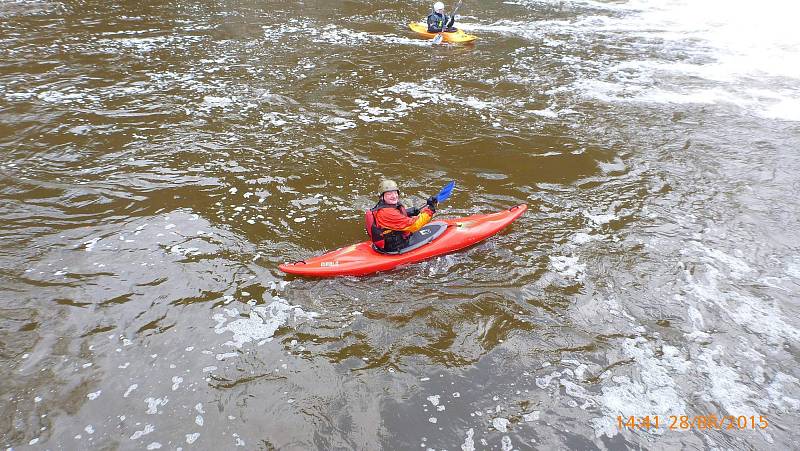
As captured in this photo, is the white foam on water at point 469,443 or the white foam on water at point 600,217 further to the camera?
the white foam on water at point 600,217

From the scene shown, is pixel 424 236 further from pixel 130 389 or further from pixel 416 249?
pixel 130 389

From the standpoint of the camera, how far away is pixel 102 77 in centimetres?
1043

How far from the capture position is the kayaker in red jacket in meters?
5.13

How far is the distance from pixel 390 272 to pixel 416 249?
0.41 meters

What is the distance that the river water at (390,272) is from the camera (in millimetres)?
3895

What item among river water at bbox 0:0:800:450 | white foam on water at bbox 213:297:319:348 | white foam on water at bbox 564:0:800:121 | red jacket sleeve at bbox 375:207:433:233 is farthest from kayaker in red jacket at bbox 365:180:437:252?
white foam on water at bbox 564:0:800:121

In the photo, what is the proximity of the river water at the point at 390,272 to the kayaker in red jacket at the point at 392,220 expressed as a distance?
0.43 m

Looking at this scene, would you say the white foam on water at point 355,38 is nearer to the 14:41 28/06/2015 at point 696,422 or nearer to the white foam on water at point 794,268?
the white foam on water at point 794,268

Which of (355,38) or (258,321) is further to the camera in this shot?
(355,38)

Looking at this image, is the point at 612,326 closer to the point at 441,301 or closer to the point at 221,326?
the point at 441,301

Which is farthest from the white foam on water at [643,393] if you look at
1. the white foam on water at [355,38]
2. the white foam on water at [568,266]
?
the white foam on water at [355,38]

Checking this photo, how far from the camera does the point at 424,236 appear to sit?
555 cm

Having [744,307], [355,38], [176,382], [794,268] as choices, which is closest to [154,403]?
[176,382]

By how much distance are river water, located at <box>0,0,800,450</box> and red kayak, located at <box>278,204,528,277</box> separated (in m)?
0.18
